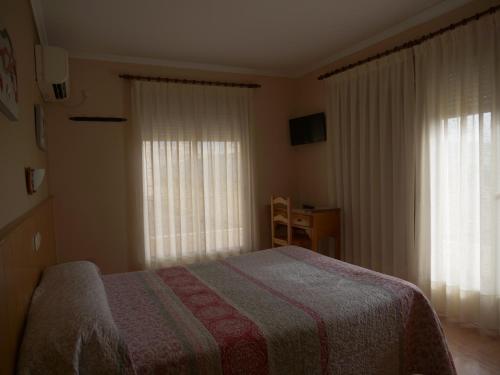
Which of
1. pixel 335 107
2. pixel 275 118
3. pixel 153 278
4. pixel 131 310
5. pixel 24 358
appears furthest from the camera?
pixel 275 118

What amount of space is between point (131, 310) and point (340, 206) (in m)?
2.64

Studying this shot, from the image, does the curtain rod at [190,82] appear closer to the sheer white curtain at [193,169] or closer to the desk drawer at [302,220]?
the sheer white curtain at [193,169]

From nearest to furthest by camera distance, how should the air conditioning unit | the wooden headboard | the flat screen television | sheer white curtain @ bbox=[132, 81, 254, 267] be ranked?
1. the wooden headboard
2. the air conditioning unit
3. sheer white curtain @ bbox=[132, 81, 254, 267]
4. the flat screen television

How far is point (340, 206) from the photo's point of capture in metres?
3.84

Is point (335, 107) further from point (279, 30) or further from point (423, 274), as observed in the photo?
point (423, 274)

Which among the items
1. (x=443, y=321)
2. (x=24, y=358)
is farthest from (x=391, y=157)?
(x=24, y=358)

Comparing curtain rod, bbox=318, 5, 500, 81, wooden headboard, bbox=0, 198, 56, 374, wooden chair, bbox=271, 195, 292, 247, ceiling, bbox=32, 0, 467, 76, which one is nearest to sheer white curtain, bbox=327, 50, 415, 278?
curtain rod, bbox=318, 5, 500, 81

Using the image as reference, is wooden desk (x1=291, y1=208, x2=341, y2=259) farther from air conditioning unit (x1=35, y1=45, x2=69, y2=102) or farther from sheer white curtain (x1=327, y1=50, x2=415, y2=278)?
air conditioning unit (x1=35, y1=45, x2=69, y2=102)

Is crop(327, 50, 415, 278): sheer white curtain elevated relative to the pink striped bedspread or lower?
elevated

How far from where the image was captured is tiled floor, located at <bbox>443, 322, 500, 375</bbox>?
7.21 ft

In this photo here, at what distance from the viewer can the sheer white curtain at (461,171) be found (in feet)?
8.15

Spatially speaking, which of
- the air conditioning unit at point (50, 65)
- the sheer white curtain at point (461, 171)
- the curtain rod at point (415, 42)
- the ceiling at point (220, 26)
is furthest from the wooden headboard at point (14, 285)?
the curtain rod at point (415, 42)

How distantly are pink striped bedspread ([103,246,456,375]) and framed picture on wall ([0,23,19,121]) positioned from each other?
1010mm

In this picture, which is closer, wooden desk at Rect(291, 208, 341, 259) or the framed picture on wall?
the framed picture on wall
